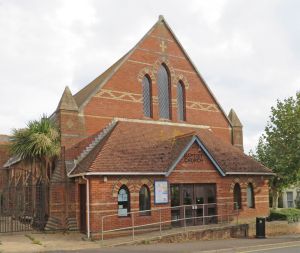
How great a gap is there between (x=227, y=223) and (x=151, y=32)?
41.5ft

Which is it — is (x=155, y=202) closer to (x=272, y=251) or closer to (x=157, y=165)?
(x=157, y=165)

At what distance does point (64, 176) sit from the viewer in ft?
70.7

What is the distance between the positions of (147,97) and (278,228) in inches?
420

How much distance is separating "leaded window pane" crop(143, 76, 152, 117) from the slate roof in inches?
38.5

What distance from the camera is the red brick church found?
795 inches

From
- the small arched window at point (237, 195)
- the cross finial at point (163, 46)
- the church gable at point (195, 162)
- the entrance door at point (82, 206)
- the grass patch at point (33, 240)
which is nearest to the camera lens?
the grass patch at point (33, 240)

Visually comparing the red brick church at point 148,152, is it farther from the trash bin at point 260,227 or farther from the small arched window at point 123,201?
the trash bin at point 260,227

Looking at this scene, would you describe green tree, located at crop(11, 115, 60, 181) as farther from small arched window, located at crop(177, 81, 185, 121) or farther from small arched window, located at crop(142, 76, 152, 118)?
small arched window, located at crop(177, 81, 185, 121)

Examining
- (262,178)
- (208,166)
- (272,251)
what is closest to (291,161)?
(262,178)

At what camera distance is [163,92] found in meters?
26.8

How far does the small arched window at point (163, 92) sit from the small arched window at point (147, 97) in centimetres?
66

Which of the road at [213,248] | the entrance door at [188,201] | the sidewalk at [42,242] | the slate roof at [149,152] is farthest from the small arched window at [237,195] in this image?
the sidewalk at [42,242]

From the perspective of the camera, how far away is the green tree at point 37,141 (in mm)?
21094

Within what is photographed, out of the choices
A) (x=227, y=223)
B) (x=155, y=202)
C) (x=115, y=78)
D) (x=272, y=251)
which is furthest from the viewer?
(x=115, y=78)
